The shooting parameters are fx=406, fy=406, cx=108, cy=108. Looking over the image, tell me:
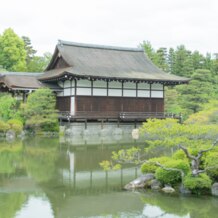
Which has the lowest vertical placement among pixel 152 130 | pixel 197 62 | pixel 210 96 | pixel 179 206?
pixel 179 206

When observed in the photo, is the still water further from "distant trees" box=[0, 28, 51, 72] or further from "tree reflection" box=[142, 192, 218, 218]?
"distant trees" box=[0, 28, 51, 72]

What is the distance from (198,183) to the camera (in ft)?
37.4

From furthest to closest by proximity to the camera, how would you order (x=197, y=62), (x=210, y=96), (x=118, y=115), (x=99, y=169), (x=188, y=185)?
(x=197, y=62) → (x=210, y=96) → (x=118, y=115) → (x=99, y=169) → (x=188, y=185)

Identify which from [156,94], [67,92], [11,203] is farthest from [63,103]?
[11,203]

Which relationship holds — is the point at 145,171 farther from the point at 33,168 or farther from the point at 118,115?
the point at 118,115

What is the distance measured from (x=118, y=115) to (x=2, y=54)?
27310 millimetres

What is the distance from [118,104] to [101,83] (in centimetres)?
231

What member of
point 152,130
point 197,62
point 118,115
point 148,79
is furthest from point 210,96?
point 152,130

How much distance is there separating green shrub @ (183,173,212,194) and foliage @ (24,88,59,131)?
1985 centimetres

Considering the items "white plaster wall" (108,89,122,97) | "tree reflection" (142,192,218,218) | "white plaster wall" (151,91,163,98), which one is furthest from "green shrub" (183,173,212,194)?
"white plaster wall" (151,91,163,98)

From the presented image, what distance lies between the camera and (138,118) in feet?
110

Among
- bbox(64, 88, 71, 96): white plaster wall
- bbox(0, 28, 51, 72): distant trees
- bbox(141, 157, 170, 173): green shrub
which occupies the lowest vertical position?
bbox(141, 157, 170, 173): green shrub

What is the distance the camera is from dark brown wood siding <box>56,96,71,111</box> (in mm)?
33344

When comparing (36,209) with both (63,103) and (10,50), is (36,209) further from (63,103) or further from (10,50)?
(10,50)
